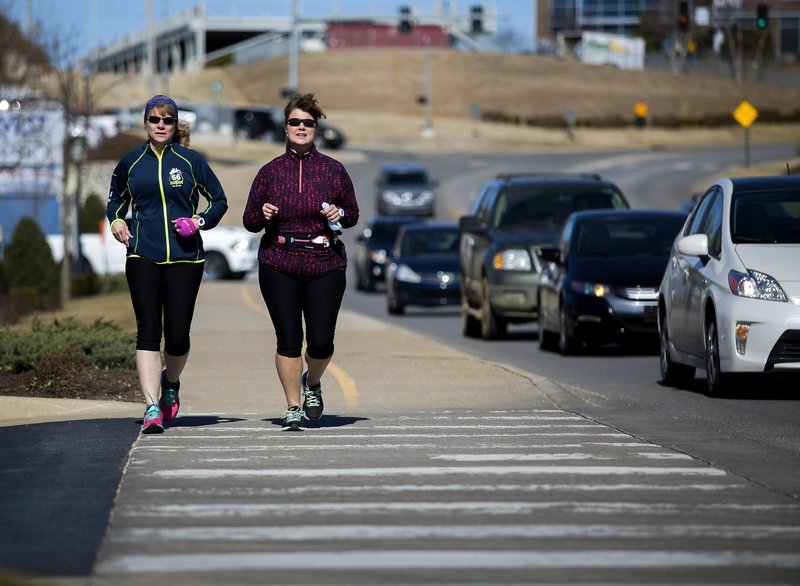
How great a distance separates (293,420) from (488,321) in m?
11.8

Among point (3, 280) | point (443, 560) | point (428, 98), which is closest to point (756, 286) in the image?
point (443, 560)

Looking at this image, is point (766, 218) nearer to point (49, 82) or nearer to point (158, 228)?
point (158, 228)

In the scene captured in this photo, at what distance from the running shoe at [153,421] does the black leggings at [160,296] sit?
466 mm

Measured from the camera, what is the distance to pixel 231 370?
15602 mm

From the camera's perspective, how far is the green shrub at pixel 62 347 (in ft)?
44.1

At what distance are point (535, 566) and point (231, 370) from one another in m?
9.74

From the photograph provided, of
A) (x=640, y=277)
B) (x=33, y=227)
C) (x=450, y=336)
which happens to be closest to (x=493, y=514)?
(x=640, y=277)

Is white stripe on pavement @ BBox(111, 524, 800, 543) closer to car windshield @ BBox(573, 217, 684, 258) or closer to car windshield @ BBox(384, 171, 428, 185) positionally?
car windshield @ BBox(573, 217, 684, 258)

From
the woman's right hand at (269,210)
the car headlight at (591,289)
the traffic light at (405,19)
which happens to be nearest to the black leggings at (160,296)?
the woman's right hand at (269,210)

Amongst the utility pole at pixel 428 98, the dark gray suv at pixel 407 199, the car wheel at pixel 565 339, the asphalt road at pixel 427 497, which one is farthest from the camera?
the utility pole at pixel 428 98

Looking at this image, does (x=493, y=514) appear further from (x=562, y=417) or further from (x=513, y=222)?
(x=513, y=222)

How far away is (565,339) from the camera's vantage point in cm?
1880

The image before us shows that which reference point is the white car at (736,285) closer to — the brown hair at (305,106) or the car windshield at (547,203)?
the brown hair at (305,106)

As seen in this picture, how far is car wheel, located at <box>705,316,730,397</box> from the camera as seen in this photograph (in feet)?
43.5
